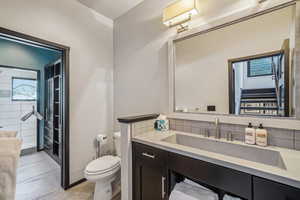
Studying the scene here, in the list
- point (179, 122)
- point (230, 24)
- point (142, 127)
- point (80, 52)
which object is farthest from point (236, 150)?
point (80, 52)

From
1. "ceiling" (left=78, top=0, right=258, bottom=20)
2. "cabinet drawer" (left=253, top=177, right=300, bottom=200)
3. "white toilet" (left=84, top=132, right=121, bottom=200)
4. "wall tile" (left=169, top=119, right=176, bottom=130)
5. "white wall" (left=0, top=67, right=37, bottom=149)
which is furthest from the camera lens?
"white wall" (left=0, top=67, right=37, bottom=149)

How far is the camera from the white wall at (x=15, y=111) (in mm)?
2861

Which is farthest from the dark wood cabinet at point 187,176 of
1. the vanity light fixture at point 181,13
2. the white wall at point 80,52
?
the vanity light fixture at point 181,13

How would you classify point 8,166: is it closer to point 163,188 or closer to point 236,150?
point 163,188

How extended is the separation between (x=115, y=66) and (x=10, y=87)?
2412 millimetres

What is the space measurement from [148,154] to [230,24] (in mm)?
1394

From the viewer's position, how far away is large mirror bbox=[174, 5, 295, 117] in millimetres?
1078

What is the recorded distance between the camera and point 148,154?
1258mm

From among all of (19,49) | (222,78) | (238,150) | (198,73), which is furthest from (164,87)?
(19,49)

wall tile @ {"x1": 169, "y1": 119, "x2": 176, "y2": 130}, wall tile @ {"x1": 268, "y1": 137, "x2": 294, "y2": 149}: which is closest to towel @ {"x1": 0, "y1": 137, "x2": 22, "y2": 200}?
wall tile @ {"x1": 169, "y1": 119, "x2": 176, "y2": 130}

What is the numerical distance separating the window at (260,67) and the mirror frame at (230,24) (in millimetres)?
142

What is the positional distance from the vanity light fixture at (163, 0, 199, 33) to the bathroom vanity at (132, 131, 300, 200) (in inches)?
47.1

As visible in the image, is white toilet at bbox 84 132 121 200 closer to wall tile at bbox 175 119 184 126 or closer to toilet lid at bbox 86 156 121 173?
toilet lid at bbox 86 156 121 173

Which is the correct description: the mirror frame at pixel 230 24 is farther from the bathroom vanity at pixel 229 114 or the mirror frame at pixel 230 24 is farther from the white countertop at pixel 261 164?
the white countertop at pixel 261 164
